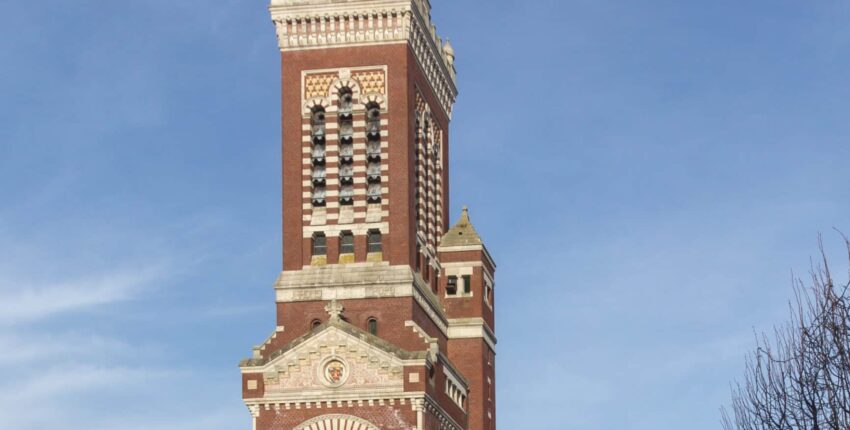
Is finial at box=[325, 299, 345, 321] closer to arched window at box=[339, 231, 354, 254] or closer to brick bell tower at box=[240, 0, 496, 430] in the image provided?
brick bell tower at box=[240, 0, 496, 430]

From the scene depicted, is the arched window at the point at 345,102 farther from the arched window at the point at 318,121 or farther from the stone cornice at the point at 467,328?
the stone cornice at the point at 467,328

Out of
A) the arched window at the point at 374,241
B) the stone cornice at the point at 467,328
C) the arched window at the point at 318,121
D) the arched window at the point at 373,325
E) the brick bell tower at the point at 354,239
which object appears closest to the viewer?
the brick bell tower at the point at 354,239

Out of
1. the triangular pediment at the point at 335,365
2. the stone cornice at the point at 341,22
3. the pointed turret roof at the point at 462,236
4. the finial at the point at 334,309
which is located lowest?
the triangular pediment at the point at 335,365

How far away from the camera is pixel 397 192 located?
3243 inches

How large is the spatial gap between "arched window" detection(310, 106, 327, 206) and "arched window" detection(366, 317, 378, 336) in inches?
234

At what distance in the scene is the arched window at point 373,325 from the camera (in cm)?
8112

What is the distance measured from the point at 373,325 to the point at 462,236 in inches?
440

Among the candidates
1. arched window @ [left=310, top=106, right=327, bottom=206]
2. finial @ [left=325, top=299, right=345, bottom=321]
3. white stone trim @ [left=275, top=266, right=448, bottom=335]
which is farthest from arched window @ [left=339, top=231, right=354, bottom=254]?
finial @ [left=325, top=299, right=345, bottom=321]

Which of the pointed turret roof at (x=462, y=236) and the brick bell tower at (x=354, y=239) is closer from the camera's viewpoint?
the brick bell tower at (x=354, y=239)

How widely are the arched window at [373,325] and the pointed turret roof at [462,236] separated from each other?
34.1 feet

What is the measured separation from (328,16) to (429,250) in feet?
39.9

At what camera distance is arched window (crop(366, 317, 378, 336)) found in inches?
3194

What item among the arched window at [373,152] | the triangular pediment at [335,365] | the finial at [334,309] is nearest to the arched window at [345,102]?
the arched window at [373,152]

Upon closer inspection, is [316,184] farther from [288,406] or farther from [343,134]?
[288,406]
